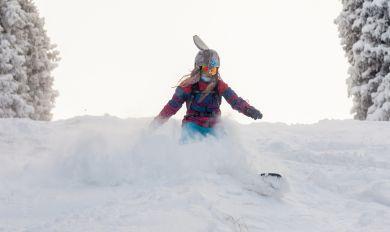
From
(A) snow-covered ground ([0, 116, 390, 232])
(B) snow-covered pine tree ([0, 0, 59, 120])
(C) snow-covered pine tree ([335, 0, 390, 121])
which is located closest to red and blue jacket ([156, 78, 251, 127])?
(A) snow-covered ground ([0, 116, 390, 232])

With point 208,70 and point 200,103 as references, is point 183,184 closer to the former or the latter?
point 200,103

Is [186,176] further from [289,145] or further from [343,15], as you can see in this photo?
[343,15]

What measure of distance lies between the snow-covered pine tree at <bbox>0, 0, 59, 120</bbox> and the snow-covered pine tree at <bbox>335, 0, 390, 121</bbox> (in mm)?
11976

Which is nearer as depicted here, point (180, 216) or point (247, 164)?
point (180, 216)

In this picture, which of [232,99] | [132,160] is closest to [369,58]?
[232,99]

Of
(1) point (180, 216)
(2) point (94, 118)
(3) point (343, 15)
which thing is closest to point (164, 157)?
(1) point (180, 216)

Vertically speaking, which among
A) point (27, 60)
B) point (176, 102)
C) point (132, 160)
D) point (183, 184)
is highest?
point (27, 60)

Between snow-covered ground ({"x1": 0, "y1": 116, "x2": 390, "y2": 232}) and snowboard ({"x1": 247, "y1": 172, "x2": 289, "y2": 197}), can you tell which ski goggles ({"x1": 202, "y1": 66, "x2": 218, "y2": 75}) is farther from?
snowboard ({"x1": 247, "y1": 172, "x2": 289, "y2": 197})

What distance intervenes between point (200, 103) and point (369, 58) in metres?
12.2

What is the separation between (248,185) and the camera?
19.1 ft

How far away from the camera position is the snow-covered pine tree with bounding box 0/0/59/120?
21.0 m

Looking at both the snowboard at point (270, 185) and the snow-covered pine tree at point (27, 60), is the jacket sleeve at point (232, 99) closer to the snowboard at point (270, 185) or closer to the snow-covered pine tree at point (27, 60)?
the snowboard at point (270, 185)

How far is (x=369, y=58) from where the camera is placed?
60.4ft

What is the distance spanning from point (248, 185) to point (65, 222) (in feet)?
7.00
